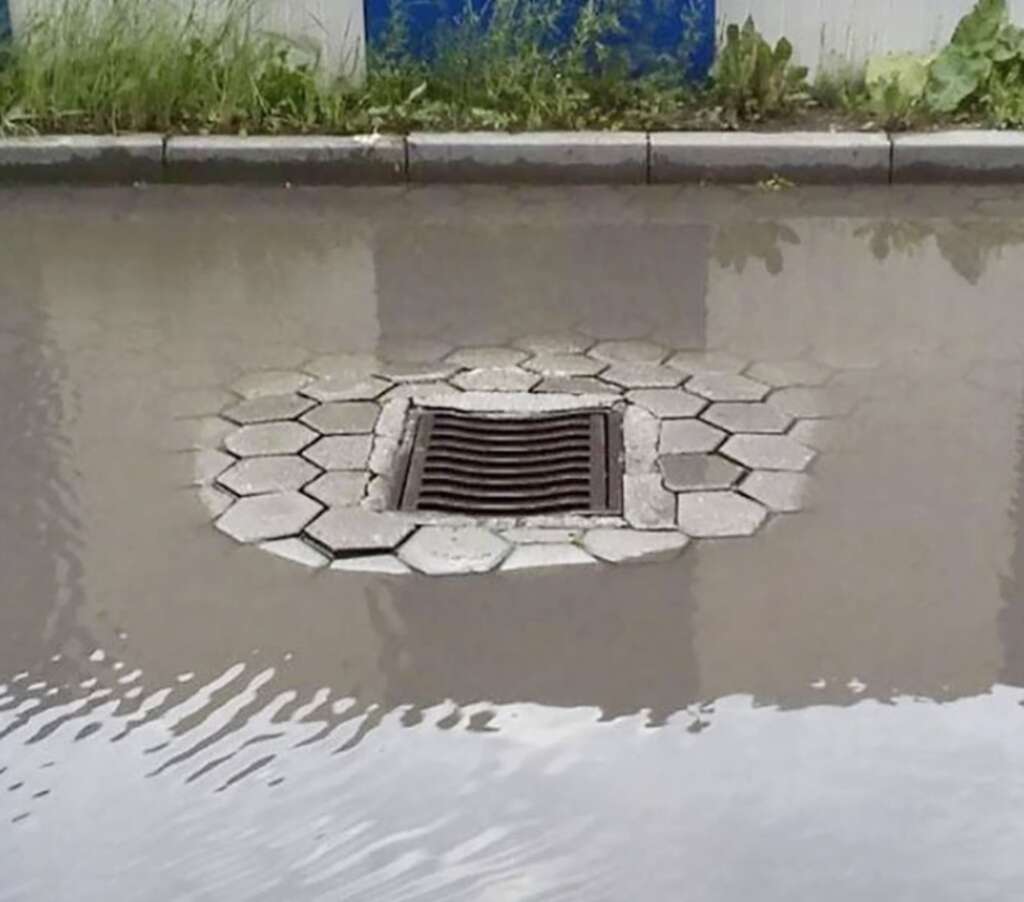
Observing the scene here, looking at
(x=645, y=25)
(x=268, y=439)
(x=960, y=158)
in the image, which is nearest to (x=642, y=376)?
(x=268, y=439)

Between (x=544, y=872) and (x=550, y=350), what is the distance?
8.52ft

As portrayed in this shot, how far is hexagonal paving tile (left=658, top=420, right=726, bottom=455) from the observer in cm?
489

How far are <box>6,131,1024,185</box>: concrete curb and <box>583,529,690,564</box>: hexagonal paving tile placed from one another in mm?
3040

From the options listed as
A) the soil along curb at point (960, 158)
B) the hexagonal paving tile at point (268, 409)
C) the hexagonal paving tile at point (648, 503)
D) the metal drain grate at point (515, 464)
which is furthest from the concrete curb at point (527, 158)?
the hexagonal paving tile at point (648, 503)

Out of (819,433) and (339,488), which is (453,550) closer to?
(339,488)

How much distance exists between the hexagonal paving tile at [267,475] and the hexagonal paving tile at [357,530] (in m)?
0.22

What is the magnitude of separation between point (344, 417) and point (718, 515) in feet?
4.02

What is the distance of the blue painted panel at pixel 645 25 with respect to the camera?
24.7ft

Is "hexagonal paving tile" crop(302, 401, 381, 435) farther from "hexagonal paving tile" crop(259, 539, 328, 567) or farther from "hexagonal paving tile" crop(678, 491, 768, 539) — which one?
"hexagonal paving tile" crop(678, 491, 768, 539)

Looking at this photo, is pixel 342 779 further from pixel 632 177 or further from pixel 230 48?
pixel 230 48

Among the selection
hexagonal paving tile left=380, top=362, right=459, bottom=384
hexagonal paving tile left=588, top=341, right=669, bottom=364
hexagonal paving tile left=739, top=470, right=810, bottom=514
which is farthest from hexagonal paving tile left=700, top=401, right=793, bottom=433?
hexagonal paving tile left=380, top=362, right=459, bottom=384

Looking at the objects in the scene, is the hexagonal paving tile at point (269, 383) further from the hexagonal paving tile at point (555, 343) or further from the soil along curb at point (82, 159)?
the soil along curb at point (82, 159)

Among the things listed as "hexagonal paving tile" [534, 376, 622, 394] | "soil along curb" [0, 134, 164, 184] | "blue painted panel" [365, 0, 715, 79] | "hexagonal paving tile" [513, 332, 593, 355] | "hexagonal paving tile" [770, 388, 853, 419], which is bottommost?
"hexagonal paving tile" [770, 388, 853, 419]

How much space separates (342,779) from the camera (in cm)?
354
